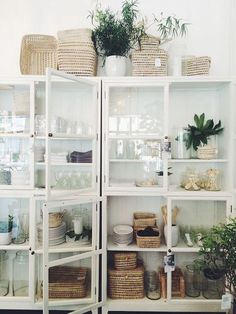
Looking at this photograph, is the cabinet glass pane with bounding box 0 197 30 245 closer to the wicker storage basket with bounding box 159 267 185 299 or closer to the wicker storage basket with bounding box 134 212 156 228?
the wicker storage basket with bounding box 134 212 156 228

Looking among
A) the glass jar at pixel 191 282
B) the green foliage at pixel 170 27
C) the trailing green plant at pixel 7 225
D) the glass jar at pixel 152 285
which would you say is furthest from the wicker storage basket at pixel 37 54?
the glass jar at pixel 191 282

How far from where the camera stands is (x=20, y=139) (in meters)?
2.42

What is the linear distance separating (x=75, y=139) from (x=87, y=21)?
1.13 metres

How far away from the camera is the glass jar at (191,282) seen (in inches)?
93.9

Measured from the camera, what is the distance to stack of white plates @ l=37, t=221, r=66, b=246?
7.52 feet

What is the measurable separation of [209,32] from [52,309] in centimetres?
275

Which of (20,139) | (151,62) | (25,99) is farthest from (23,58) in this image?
(151,62)

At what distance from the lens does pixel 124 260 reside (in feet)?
7.90

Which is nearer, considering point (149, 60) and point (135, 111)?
point (149, 60)

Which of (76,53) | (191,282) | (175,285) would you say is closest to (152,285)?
(175,285)

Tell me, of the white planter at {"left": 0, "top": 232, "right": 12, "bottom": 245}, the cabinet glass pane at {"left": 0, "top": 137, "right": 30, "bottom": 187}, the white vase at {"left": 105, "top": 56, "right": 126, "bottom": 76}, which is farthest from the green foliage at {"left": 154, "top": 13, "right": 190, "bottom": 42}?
the white planter at {"left": 0, "top": 232, "right": 12, "bottom": 245}

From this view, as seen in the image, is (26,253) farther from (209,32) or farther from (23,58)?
(209,32)

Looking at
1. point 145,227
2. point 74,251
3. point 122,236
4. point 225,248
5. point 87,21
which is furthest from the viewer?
point 87,21

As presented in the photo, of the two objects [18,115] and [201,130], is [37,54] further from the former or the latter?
[201,130]
